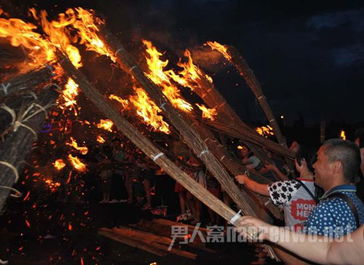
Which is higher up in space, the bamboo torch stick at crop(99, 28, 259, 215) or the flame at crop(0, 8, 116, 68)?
the flame at crop(0, 8, 116, 68)

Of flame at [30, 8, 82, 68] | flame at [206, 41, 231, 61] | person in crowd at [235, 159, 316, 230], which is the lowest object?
person in crowd at [235, 159, 316, 230]

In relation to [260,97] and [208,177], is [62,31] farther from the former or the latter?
[208,177]

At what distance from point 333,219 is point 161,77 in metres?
3.11

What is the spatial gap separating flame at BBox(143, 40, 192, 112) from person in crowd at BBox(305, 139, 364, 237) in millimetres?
2172

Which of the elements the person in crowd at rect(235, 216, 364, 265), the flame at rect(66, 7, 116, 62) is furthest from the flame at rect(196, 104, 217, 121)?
the person in crowd at rect(235, 216, 364, 265)

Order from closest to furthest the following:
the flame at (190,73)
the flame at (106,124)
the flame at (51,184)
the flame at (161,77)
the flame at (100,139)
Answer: the flame at (161,77), the flame at (190,73), the flame at (106,124), the flame at (51,184), the flame at (100,139)

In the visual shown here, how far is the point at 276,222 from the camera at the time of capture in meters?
6.99

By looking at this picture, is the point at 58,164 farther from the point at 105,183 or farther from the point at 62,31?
the point at 62,31

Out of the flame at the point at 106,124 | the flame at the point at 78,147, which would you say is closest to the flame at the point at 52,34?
the flame at the point at 106,124

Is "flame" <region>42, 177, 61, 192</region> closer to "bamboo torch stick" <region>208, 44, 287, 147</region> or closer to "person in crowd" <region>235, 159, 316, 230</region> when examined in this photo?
"bamboo torch stick" <region>208, 44, 287, 147</region>

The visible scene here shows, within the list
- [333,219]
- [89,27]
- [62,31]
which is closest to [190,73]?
[89,27]

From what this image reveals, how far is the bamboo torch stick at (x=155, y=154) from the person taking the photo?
7.80ft

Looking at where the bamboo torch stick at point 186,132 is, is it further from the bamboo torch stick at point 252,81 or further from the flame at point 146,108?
the bamboo torch stick at point 252,81

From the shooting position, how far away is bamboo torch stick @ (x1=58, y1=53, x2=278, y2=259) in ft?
7.80
